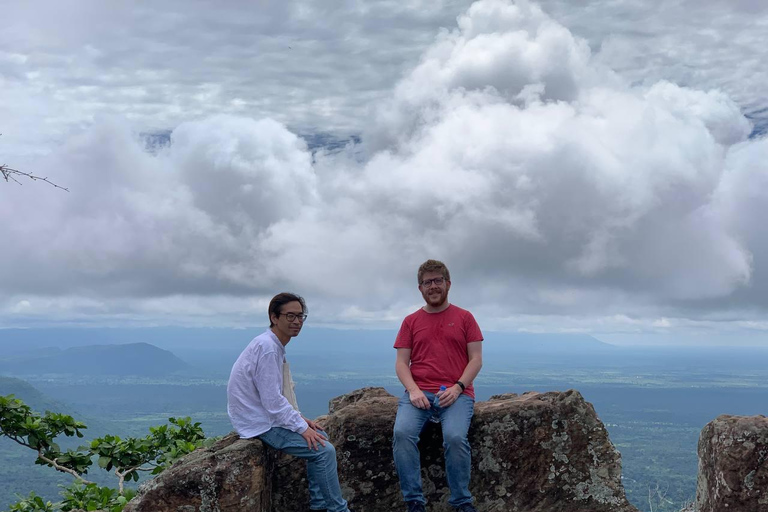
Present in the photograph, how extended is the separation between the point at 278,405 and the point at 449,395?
2.05m

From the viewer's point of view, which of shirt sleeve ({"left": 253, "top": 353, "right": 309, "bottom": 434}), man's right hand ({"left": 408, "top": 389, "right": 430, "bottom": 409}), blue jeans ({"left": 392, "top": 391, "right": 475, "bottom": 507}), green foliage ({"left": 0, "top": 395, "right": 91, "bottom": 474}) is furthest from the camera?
green foliage ({"left": 0, "top": 395, "right": 91, "bottom": 474})

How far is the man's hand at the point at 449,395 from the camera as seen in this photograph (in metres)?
8.39

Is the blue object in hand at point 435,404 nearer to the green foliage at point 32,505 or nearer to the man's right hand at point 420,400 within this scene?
the man's right hand at point 420,400

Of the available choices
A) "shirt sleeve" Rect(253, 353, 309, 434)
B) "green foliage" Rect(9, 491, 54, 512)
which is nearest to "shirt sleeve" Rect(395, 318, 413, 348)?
"shirt sleeve" Rect(253, 353, 309, 434)

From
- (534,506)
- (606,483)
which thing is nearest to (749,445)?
(606,483)

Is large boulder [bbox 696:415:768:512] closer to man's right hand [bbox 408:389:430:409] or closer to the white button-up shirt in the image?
man's right hand [bbox 408:389:430:409]

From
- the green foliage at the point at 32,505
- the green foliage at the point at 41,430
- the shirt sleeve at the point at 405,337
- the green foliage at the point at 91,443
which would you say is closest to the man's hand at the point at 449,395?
the shirt sleeve at the point at 405,337

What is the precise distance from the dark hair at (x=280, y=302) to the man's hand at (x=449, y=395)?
77.1 inches

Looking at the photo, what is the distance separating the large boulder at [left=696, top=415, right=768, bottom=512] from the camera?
8.24m

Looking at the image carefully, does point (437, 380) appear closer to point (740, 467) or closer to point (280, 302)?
point (280, 302)

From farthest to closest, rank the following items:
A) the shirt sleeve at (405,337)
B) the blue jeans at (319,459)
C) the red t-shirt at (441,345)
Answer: the shirt sleeve at (405,337) < the red t-shirt at (441,345) < the blue jeans at (319,459)

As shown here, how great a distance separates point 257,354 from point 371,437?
82.8 inches

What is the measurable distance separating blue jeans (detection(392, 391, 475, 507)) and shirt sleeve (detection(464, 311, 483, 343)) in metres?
0.91

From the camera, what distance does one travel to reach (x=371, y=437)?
8953 mm
